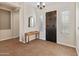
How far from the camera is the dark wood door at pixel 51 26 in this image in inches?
173

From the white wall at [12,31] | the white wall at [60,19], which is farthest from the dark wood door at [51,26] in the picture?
the white wall at [12,31]

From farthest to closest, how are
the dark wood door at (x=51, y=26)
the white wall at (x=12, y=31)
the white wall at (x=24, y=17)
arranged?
the white wall at (x=12, y=31) → the dark wood door at (x=51, y=26) → the white wall at (x=24, y=17)

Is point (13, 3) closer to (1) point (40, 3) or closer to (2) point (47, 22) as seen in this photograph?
(1) point (40, 3)

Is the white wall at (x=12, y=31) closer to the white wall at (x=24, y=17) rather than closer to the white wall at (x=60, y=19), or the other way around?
the white wall at (x=24, y=17)

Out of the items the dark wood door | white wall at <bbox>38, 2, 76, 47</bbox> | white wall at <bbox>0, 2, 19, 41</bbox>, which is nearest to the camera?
white wall at <bbox>38, 2, 76, 47</bbox>

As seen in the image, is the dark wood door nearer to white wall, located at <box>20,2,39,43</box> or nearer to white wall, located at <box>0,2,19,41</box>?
white wall, located at <box>20,2,39,43</box>

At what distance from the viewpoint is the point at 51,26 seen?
179 inches

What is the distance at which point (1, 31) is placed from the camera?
15.2 feet

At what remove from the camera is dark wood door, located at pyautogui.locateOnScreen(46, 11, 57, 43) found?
438 centimetres

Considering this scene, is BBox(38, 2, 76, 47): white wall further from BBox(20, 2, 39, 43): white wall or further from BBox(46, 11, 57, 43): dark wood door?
BBox(20, 2, 39, 43): white wall

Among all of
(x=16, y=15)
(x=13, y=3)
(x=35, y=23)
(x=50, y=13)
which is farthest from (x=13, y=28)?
(x=50, y=13)

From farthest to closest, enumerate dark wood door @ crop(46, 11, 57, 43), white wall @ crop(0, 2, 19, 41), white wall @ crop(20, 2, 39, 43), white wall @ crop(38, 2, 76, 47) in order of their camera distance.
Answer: white wall @ crop(0, 2, 19, 41) < dark wood door @ crop(46, 11, 57, 43) < white wall @ crop(20, 2, 39, 43) < white wall @ crop(38, 2, 76, 47)

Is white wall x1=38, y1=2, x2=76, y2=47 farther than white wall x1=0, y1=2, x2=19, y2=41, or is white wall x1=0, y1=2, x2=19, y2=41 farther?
white wall x1=0, y1=2, x2=19, y2=41

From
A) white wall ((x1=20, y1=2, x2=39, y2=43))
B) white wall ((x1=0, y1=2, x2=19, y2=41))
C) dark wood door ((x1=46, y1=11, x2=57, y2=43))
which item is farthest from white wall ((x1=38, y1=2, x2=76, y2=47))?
white wall ((x1=0, y1=2, x2=19, y2=41))
